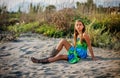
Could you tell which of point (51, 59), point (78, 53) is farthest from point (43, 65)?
point (78, 53)

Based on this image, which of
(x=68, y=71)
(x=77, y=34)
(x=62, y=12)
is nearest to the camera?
(x=68, y=71)

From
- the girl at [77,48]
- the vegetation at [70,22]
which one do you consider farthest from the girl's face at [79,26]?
the vegetation at [70,22]

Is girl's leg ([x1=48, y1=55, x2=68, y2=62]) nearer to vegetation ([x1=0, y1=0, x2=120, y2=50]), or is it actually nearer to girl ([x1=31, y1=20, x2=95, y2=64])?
girl ([x1=31, y1=20, x2=95, y2=64])

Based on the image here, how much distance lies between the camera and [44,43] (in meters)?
5.21

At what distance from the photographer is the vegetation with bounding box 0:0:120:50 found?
5117mm

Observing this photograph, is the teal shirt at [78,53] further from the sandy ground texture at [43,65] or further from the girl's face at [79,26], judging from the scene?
the girl's face at [79,26]

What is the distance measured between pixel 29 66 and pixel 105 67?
1.13 metres

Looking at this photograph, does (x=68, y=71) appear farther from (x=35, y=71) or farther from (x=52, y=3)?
(x=52, y=3)

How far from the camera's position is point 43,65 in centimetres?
480

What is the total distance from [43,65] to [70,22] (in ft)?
2.74

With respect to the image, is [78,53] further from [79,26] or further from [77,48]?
[79,26]

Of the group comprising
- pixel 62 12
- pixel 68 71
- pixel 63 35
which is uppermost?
pixel 62 12

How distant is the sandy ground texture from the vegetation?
137 mm

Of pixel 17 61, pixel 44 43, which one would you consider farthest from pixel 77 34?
pixel 17 61
